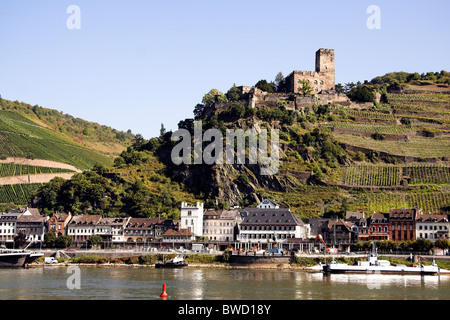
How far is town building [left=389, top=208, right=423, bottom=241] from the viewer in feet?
278

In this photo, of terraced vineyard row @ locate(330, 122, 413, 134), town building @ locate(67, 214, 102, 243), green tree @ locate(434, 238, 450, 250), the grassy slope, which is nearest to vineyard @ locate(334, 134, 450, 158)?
terraced vineyard row @ locate(330, 122, 413, 134)

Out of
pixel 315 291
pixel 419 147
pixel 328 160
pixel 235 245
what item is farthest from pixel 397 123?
pixel 315 291

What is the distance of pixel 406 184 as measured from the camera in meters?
102

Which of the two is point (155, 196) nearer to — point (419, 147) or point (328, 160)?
point (328, 160)

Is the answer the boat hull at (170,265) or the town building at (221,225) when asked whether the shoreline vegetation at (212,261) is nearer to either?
the boat hull at (170,265)

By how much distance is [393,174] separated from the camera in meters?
106

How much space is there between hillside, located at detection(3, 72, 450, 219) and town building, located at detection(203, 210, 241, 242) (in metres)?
5.99

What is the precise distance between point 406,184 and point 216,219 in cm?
3184

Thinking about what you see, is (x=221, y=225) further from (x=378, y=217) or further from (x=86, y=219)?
(x=378, y=217)

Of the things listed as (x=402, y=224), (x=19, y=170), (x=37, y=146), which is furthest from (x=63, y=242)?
(x=37, y=146)

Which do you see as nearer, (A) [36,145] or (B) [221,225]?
(B) [221,225]

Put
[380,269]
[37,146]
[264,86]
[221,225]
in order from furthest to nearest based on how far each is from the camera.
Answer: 1. [37,146]
2. [264,86]
3. [221,225]
4. [380,269]

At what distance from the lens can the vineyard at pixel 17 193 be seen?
387 feet

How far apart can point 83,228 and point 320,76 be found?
64.8 m
